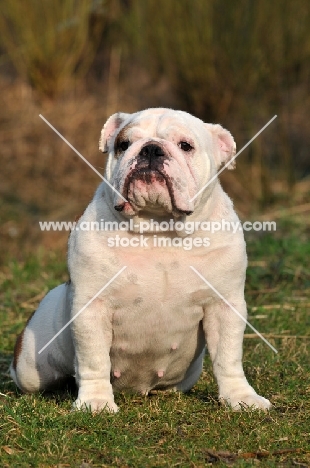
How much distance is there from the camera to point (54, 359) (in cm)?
468

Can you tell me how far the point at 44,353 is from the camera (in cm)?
472

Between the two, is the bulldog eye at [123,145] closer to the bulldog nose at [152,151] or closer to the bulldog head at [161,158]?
the bulldog head at [161,158]

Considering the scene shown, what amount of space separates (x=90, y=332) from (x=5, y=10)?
319 inches

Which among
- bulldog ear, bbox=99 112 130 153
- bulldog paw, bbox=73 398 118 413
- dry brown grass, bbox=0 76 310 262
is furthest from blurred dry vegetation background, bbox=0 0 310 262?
bulldog paw, bbox=73 398 118 413

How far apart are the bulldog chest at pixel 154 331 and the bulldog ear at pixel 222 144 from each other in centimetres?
73

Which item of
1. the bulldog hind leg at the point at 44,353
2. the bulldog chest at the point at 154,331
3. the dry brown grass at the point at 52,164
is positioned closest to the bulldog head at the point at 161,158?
the bulldog chest at the point at 154,331

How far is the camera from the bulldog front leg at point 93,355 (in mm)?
4078

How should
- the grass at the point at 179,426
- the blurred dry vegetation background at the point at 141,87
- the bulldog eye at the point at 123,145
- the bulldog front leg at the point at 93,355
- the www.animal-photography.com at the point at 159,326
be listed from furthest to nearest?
the blurred dry vegetation background at the point at 141,87 < the bulldog eye at the point at 123,145 < the bulldog front leg at the point at 93,355 < the www.animal-photography.com at the point at 159,326 < the grass at the point at 179,426

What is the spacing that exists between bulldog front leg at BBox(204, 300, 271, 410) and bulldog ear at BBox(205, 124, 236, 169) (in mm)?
769

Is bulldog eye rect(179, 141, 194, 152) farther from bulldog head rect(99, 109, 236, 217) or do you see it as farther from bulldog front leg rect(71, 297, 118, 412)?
bulldog front leg rect(71, 297, 118, 412)

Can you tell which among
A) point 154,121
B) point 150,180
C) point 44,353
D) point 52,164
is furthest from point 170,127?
point 52,164

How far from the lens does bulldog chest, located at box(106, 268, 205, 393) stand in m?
4.11

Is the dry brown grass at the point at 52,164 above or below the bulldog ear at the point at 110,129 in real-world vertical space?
below

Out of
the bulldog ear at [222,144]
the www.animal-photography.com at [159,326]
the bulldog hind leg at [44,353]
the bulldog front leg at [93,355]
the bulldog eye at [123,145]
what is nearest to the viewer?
the www.animal-photography.com at [159,326]
